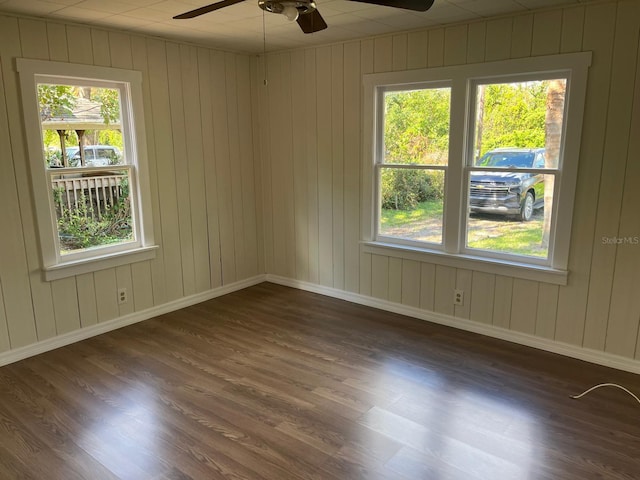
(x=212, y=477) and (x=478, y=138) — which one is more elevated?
(x=478, y=138)

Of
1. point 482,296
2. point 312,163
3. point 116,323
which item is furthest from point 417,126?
point 116,323

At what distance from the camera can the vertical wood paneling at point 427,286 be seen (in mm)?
4145

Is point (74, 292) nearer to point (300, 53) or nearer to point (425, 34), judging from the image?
point (300, 53)

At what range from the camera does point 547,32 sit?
129 inches

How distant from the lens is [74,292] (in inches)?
151

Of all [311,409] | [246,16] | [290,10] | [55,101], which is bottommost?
[311,409]

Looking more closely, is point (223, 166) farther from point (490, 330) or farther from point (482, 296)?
point (490, 330)

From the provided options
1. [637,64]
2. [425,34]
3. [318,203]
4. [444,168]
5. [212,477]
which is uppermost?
[425,34]

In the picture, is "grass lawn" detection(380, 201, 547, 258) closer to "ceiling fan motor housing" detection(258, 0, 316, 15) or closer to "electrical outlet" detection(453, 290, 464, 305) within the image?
"electrical outlet" detection(453, 290, 464, 305)

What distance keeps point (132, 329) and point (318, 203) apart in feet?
6.84

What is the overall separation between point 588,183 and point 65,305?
13.1 ft

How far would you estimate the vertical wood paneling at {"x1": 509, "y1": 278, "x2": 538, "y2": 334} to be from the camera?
3.62 meters

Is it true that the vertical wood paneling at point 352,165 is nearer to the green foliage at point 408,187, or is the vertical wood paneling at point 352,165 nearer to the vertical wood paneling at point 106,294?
the green foliage at point 408,187

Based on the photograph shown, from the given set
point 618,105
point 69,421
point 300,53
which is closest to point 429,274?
point 618,105
